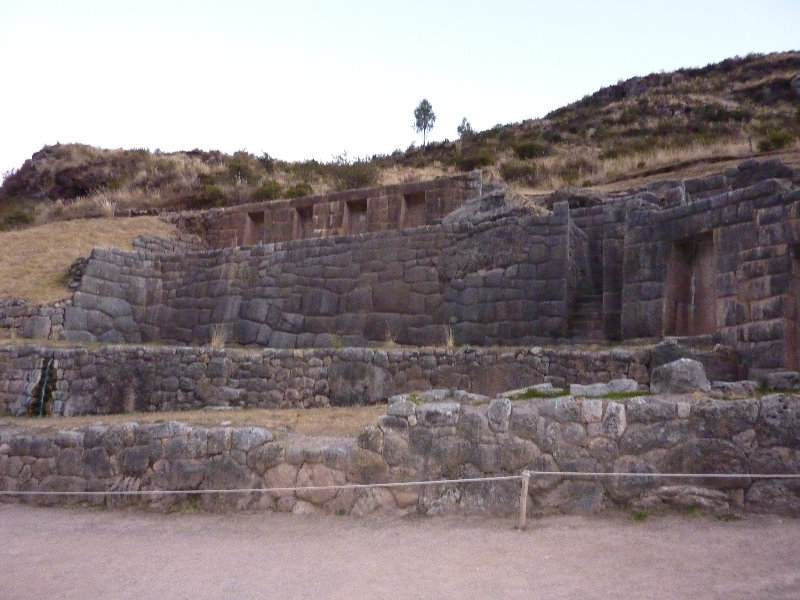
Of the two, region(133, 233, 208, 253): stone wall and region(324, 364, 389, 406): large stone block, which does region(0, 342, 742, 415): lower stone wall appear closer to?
region(324, 364, 389, 406): large stone block

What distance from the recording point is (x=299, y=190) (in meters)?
29.9

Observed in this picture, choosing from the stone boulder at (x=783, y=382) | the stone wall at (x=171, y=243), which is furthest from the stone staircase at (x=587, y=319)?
the stone wall at (x=171, y=243)

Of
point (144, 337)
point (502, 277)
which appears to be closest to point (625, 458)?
point (502, 277)

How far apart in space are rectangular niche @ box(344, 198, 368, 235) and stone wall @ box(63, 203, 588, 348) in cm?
325

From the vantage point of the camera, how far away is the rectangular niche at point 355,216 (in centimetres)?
1823

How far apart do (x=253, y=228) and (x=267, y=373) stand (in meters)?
10.0

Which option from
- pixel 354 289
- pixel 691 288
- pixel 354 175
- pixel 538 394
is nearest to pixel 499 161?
pixel 354 175

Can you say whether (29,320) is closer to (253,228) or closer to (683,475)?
(253,228)

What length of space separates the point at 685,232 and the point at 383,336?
521 centimetres

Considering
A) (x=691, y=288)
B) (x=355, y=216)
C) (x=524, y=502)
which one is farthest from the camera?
(x=355, y=216)

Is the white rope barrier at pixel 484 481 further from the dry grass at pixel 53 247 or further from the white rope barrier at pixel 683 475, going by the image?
the dry grass at pixel 53 247

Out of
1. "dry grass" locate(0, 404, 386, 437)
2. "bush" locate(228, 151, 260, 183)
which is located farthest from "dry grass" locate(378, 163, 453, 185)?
"dry grass" locate(0, 404, 386, 437)

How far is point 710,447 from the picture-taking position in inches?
209

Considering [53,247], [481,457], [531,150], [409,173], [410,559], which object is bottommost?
[410,559]
